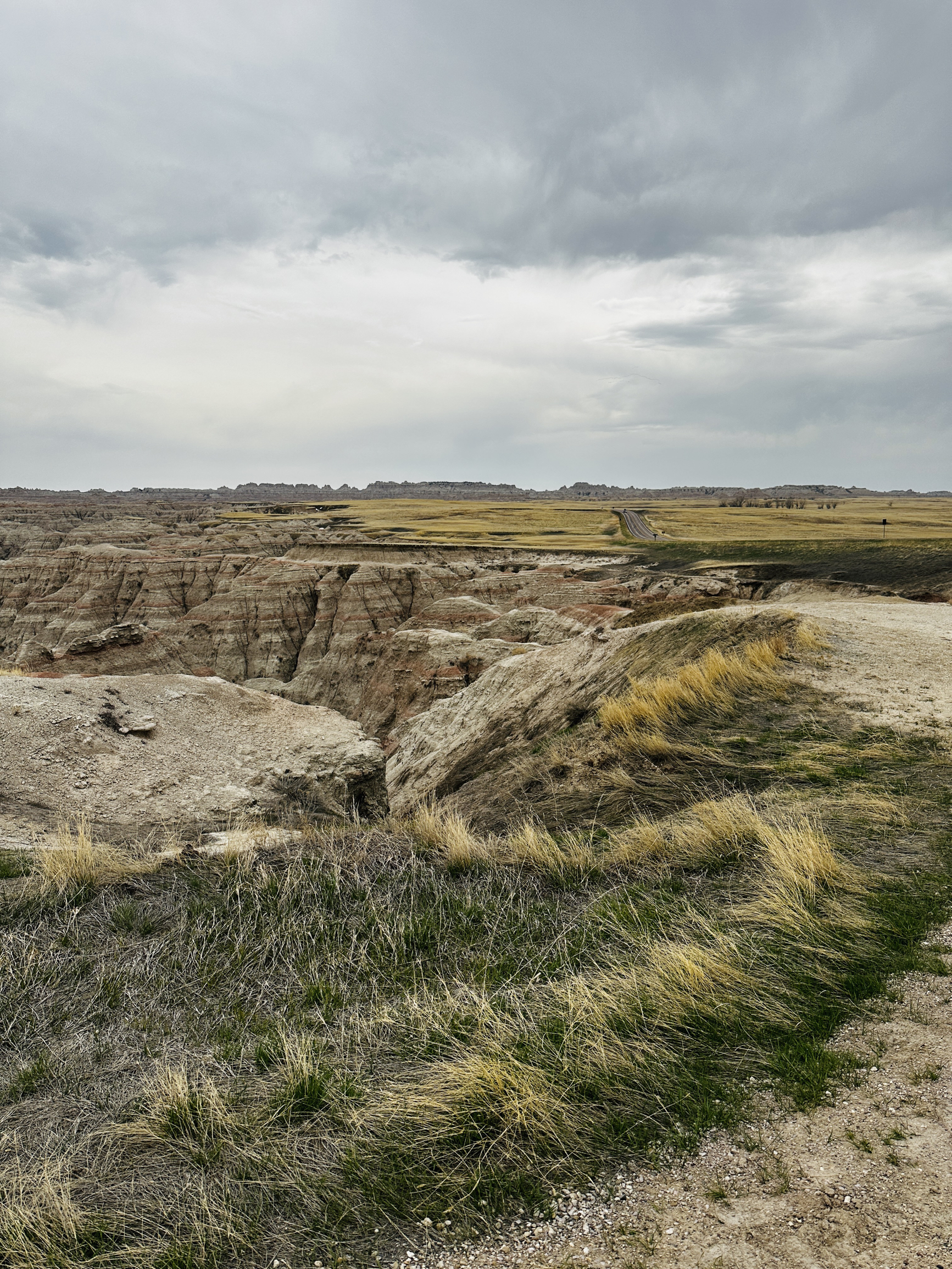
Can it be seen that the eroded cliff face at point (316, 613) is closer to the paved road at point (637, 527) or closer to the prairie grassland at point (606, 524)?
the prairie grassland at point (606, 524)

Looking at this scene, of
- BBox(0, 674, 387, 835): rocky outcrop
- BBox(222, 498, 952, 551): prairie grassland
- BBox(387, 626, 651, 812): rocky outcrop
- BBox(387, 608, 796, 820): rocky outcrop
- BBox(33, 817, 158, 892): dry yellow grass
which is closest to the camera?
BBox(33, 817, 158, 892): dry yellow grass

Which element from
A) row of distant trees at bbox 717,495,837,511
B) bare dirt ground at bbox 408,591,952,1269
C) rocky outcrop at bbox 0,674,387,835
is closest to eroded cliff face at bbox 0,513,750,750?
rocky outcrop at bbox 0,674,387,835

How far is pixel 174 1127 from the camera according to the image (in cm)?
340

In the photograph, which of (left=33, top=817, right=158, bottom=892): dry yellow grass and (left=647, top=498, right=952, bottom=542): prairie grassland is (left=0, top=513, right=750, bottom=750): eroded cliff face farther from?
(left=647, top=498, right=952, bottom=542): prairie grassland

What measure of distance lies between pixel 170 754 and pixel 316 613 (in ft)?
91.0

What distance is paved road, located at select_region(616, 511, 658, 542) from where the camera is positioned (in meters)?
78.4

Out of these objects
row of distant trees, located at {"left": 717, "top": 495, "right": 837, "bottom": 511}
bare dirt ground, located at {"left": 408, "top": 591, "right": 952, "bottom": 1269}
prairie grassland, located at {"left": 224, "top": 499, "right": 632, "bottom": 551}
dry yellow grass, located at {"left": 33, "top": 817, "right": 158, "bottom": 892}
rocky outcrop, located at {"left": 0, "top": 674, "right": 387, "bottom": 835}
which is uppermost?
row of distant trees, located at {"left": 717, "top": 495, "right": 837, "bottom": 511}

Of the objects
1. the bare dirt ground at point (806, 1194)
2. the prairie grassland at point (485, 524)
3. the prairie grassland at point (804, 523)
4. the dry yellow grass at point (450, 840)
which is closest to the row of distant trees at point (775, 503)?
the prairie grassland at point (804, 523)

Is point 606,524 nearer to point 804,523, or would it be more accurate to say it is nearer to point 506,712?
point 804,523

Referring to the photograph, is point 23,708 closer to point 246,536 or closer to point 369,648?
point 369,648

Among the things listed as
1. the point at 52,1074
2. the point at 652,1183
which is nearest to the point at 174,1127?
the point at 52,1074

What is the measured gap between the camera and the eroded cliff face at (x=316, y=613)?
29.0m

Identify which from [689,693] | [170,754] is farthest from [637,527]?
[689,693]

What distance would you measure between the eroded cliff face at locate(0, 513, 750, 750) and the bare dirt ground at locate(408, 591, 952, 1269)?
793 inches
